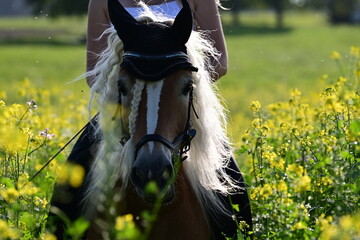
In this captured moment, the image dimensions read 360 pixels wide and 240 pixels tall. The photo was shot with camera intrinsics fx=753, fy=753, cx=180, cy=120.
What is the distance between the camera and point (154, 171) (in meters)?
3.56

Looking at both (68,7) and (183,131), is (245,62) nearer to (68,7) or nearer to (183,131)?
(68,7)

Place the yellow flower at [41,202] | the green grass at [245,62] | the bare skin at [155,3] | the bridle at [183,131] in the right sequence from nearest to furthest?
the bridle at [183,131] < the yellow flower at [41,202] < the bare skin at [155,3] < the green grass at [245,62]

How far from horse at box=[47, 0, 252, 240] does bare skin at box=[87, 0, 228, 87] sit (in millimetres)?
529

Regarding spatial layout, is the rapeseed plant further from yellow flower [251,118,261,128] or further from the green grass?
the green grass

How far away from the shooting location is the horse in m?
3.81

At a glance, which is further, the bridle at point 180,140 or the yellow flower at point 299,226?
the bridle at point 180,140

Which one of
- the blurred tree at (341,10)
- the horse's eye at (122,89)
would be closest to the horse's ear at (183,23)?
the horse's eye at (122,89)

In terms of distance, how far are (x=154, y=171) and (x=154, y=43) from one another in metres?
0.82

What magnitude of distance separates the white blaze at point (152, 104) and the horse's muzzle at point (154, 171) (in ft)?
0.54

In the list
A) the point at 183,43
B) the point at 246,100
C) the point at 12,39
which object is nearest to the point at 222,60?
the point at 183,43

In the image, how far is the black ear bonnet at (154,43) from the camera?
3990 millimetres

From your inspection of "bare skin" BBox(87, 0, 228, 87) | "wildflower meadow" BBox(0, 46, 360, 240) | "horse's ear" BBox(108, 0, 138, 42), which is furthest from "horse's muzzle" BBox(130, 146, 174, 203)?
"bare skin" BBox(87, 0, 228, 87)

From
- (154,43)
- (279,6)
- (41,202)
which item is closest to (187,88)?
(154,43)

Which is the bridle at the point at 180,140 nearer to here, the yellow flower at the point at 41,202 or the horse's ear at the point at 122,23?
the horse's ear at the point at 122,23
